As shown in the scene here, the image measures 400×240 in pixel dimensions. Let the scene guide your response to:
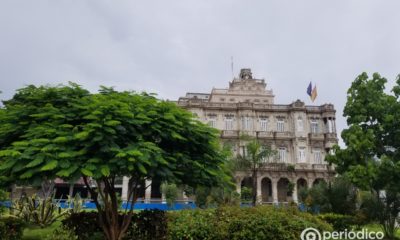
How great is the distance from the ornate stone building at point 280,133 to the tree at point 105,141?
31.5 metres

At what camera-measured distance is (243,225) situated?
366 inches

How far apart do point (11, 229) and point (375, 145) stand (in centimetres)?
1650

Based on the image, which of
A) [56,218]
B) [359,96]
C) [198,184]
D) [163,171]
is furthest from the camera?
[359,96]

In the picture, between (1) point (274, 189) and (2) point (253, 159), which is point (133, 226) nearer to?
(2) point (253, 159)

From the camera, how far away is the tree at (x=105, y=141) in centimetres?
779

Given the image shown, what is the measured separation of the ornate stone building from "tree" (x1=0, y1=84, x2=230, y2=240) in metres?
31.5

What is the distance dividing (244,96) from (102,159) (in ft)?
131

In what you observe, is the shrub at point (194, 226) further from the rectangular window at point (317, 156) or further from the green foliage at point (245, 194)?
the rectangular window at point (317, 156)

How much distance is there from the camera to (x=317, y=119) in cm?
4456

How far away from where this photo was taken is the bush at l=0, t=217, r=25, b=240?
10.6 metres

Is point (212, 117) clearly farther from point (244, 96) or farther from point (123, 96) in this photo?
A: point (123, 96)

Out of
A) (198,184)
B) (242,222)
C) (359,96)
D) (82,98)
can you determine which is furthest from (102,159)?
(359,96)

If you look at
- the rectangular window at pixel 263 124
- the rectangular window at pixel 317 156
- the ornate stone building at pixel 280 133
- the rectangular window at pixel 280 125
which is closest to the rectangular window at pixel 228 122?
the ornate stone building at pixel 280 133

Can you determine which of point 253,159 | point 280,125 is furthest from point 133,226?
point 280,125
